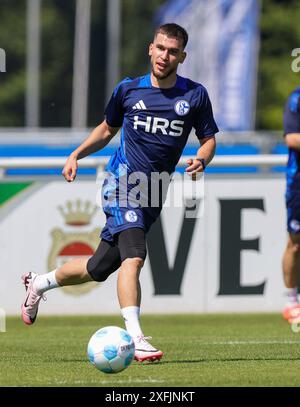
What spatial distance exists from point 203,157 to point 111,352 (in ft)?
5.64

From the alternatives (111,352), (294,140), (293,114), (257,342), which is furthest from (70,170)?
(293,114)

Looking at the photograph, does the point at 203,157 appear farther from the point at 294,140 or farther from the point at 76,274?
the point at 294,140

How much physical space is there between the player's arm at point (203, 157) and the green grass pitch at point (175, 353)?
1.32 m

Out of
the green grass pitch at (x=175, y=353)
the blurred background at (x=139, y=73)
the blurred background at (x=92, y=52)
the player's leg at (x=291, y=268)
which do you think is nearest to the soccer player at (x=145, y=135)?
the green grass pitch at (x=175, y=353)

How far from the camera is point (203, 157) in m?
8.45

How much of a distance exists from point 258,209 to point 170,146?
4681mm

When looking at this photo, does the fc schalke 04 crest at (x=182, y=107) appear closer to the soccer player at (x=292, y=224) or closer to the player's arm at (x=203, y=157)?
the player's arm at (x=203, y=157)

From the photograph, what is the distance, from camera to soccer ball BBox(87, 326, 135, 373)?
7441 millimetres

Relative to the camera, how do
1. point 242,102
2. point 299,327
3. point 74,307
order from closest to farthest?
point 299,327 < point 74,307 < point 242,102

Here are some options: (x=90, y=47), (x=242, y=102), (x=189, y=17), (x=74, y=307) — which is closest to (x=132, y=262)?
(x=74, y=307)

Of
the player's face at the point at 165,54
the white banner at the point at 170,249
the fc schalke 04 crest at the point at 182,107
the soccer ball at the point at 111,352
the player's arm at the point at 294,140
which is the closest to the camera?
the soccer ball at the point at 111,352

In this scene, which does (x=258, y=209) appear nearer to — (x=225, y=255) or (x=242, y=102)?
(x=225, y=255)

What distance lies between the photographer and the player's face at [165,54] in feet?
27.4
